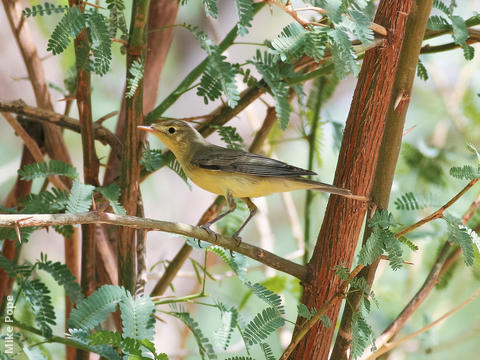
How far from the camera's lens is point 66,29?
6.57ft

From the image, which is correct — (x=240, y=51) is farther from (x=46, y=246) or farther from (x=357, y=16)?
(x=357, y=16)

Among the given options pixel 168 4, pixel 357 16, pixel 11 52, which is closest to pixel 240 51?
pixel 11 52

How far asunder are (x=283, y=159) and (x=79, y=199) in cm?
454

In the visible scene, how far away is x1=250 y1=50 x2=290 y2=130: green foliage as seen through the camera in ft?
7.66

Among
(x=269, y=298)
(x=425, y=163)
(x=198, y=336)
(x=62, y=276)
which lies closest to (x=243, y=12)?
(x=269, y=298)

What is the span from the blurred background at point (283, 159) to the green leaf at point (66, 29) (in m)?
1.72

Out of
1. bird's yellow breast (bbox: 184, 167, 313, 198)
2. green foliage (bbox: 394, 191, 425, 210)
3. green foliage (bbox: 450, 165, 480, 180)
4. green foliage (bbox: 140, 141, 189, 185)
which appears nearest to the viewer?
green foliage (bbox: 450, 165, 480, 180)

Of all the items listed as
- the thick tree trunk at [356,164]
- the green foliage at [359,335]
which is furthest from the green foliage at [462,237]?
the green foliage at [359,335]

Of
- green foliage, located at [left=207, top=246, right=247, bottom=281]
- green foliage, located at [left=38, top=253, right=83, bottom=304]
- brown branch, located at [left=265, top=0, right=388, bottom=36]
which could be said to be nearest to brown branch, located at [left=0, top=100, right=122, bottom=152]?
green foliage, located at [left=38, top=253, right=83, bottom=304]

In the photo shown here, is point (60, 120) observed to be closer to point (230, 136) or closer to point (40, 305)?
point (230, 136)

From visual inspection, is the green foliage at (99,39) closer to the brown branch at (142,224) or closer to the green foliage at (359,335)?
the brown branch at (142,224)

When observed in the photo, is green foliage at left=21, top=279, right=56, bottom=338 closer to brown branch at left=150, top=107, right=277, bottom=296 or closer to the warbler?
brown branch at left=150, top=107, right=277, bottom=296

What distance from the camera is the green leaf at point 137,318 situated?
1.83m

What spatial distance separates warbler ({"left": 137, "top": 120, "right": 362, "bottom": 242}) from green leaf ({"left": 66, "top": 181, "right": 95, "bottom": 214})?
55 centimetres
